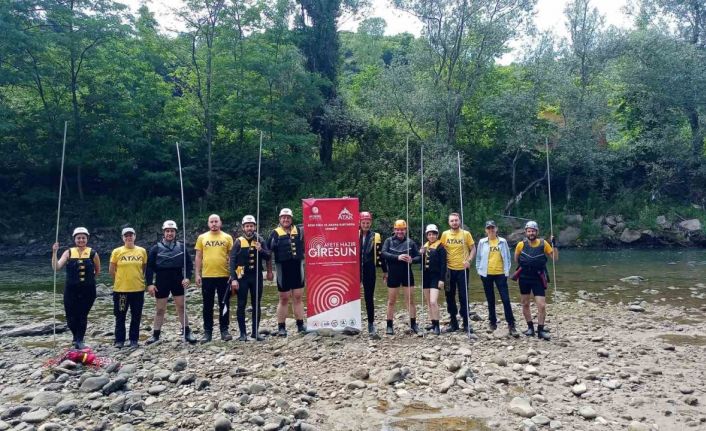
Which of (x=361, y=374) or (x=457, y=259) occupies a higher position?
(x=457, y=259)

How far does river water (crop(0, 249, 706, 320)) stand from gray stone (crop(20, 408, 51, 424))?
22.0 ft

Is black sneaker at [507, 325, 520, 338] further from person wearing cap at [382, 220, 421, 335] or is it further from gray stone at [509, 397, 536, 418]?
gray stone at [509, 397, 536, 418]

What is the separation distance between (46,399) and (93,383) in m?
0.56

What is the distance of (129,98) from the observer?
29328mm

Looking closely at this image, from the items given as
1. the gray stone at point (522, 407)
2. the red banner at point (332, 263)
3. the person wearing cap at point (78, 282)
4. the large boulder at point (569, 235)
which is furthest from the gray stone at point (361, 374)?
the large boulder at point (569, 235)

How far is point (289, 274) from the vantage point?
909 centimetres

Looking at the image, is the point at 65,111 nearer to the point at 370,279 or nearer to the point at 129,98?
the point at 129,98

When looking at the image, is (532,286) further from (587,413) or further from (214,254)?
(214,254)

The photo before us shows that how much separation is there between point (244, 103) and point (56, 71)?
33.7ft

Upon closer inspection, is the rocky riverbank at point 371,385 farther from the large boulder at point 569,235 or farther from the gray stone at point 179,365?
the large boulder at point 569,235

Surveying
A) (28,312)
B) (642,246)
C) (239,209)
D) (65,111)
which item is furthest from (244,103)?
→ (642,246)

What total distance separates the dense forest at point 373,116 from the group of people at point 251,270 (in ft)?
62.0

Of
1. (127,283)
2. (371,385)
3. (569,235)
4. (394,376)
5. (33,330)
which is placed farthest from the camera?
(569,235)

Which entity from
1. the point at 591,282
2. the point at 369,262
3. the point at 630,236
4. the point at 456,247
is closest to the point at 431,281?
the point at 456,247
